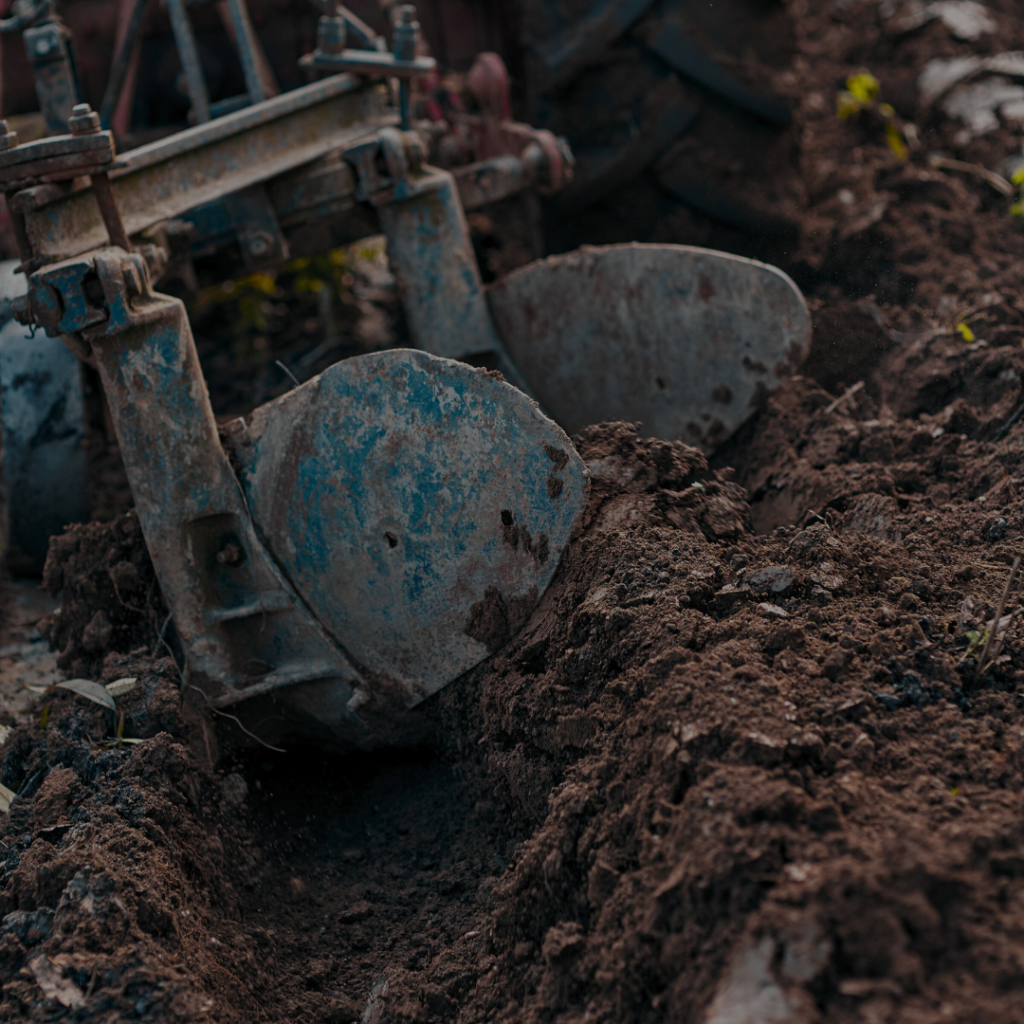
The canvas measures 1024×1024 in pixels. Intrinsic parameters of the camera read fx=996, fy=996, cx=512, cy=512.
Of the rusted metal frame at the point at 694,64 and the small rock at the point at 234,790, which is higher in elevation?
the rusted metal frame at the point at 694,64

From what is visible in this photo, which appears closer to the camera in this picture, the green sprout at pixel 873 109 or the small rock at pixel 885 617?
the small rock at pixel 885 617

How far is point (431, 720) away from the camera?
83.7 inches

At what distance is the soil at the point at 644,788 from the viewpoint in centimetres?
118

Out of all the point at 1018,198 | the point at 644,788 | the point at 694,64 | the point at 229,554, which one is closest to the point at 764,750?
the point at 644,788

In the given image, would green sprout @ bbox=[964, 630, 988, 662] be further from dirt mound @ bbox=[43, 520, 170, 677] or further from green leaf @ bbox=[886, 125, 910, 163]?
green leaf @ bbox=[886, 125, 910, 163]

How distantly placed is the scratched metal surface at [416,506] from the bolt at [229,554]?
7 cm

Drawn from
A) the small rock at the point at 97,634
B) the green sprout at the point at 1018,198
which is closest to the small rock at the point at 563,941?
the small rock at the point at 97,634

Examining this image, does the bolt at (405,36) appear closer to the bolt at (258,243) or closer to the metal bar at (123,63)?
the bolt at (258,243)

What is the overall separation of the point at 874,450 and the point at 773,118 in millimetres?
1499

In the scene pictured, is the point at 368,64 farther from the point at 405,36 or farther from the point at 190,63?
the point at 190,63

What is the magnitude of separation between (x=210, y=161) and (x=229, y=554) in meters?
1.07

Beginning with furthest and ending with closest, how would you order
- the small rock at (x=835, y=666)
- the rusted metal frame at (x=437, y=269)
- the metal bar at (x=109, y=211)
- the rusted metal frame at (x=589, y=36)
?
the rusted metal frame at (x=589, y=36) → the rusted metal frame at (x=437, y=269) → the metal bar at (x=109, y=211) → the small rock at (x=835, y=666)

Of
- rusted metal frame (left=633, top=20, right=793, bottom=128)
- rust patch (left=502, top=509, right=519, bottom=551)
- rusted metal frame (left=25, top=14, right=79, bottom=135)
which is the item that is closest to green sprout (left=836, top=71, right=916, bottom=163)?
rusted metal frame (left=633, top=20, right=793, bottom=128)

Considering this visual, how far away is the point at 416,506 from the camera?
2.00m
